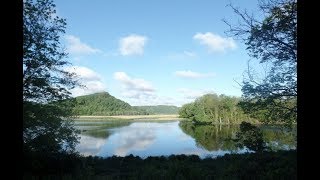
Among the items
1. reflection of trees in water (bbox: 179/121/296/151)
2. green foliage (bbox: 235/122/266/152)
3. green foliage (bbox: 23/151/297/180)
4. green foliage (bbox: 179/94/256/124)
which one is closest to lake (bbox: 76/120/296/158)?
reflection of trees in water (bbox: 179/121/296/151)

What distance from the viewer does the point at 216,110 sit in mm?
105688

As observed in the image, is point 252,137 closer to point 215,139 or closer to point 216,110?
point 215,139

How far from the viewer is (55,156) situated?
1555 centimetres

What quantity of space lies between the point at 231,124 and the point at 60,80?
277ft

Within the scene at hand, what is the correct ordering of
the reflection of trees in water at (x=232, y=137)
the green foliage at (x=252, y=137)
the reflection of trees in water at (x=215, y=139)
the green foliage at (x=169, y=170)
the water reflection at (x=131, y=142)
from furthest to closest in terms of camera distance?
the water reflection at (x=131, y=142) < the reflection of trees in water at (x=215, y=139) < the green foliage at (x=252, y=137) < the reflection of trees in water at (x=232, y=137) < the green foliage at (x=169, y=170)

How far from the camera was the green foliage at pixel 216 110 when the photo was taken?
96.1 m

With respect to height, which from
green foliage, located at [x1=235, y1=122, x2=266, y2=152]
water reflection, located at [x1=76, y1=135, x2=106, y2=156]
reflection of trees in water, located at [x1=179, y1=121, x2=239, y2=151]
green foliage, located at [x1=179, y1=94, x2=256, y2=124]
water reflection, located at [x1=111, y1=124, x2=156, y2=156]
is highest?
green foliage, located at [x1=179, y1=94, x2=256, y2=124]

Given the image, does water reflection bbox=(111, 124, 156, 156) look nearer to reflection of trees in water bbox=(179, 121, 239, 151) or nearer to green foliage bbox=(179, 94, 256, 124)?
reflection of trees in water bbox=(179, 121, 239, 151)

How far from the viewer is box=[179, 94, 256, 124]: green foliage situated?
3782 inches

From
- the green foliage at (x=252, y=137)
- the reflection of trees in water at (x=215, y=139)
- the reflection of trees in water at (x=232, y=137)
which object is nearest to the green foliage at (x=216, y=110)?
the reflection of trees in water at (x=215, y=139)

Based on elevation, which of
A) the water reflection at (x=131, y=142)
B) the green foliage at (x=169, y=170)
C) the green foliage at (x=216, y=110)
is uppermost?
the green foliage at (x=216, y=110)

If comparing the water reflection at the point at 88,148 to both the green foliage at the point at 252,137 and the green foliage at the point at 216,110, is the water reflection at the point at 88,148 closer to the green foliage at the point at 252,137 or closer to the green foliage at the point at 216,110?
the green foliage at the point at 252,137
